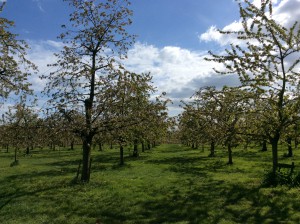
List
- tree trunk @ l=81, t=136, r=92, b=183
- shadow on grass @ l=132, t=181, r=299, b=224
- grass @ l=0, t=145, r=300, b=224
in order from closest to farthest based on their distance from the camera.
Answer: shadow on grass @ l=132, t=181, r=299, b=224 → grass @ l=0, t=145, r=300, b=224 → tree trunk @ l=81, t=136, r=92, b=183

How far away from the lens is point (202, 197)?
18266 mm

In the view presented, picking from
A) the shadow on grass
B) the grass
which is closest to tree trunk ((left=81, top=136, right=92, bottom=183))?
the grass

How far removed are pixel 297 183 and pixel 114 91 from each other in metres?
12.8

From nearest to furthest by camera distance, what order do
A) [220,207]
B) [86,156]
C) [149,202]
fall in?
[220,207]
[149,202]
[86,156]

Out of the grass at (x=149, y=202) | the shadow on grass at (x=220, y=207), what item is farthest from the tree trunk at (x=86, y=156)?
the shadow on grass at (x=220, y=207)

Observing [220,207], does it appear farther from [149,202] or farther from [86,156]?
[86,156]

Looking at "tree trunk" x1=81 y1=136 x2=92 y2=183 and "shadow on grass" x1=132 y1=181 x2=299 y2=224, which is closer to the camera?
"shadow on grass" x1=132 y1=181 x2=299 y2=224

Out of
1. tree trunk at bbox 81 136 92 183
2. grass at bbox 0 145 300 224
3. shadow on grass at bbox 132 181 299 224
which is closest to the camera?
shadow on grass at bbox 132 181 299 224

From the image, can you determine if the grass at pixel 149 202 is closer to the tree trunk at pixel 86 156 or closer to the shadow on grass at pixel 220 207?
the shadow on grass at pixel 220 207

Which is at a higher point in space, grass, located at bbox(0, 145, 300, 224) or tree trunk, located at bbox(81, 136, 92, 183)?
tree trunk, located at bbox(81, 136, 92, 183)

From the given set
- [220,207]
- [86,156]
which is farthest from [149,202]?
[86,156]

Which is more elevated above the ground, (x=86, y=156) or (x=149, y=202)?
(x=86, y=156)

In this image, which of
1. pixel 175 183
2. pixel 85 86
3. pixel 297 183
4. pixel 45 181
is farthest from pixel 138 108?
pixel 297 183

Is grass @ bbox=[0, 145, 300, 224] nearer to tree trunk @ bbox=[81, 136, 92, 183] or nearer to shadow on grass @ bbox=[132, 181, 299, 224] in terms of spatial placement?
shadow on grass @ bbox=[132, 181, 299, 224]
